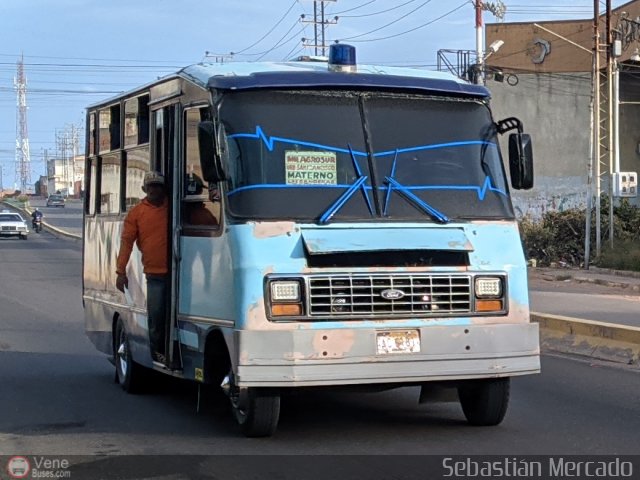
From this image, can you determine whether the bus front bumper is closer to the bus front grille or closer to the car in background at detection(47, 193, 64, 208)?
the bus front grille

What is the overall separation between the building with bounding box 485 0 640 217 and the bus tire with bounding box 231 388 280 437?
107 ft

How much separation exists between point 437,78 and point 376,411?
280 cm

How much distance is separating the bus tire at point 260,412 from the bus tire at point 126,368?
264cm

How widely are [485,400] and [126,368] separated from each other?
152 inches

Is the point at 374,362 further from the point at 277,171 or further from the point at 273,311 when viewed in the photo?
the point at 277,171

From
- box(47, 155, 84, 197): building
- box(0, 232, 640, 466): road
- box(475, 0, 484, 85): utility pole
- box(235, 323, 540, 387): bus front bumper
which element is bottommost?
box(0, 232, 640, 466): road

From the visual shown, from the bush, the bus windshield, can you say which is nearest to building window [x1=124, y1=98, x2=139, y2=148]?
the bus windshield

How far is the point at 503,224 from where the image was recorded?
311 inches

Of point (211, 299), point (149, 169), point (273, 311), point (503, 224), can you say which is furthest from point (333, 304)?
point (149, 169)

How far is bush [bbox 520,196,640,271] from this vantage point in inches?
1214

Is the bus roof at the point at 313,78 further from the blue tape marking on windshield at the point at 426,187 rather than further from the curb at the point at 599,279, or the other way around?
the curb at the point at 599,279

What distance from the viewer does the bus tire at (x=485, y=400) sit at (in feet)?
26.0

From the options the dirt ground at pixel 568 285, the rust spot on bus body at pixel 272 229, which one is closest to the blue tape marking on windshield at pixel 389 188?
the rust spot on bus body at pixel 272 229

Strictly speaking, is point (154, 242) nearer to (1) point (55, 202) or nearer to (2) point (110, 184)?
(2) point (110, 184)
